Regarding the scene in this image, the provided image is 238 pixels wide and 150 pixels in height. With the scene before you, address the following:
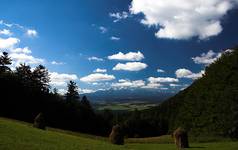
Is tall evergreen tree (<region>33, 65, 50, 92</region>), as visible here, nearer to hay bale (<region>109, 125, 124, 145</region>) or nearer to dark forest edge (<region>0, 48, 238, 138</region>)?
dark forest edge (<region>0, 48, 238, 138</region>)

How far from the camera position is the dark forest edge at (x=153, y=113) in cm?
6159

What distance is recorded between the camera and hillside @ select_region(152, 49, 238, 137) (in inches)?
2365

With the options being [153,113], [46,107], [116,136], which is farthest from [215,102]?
[153,113]

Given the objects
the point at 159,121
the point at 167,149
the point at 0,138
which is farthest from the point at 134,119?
the point at 0,138

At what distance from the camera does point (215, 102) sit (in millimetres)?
62688

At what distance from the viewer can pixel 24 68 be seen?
14525cm

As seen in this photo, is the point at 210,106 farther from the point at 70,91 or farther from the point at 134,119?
the point at 70,91

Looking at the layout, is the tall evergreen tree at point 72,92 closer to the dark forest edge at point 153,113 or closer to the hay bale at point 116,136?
the dark forest edge at point 153,113

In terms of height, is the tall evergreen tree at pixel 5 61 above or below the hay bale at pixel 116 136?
above

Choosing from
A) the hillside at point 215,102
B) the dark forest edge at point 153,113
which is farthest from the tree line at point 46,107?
the hillside at point 215,102

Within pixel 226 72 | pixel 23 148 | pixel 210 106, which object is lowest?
pixel 23 148

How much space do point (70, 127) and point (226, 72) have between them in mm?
69729

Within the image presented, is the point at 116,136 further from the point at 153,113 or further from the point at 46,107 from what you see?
the point at 153,113

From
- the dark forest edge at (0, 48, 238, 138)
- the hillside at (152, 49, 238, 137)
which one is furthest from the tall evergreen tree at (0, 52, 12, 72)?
the hillside at (152, 49, 238, 137)
